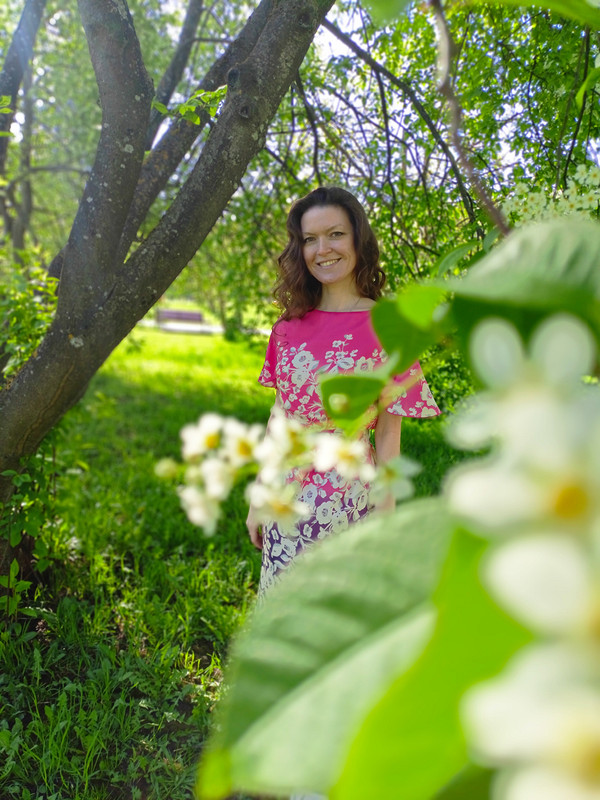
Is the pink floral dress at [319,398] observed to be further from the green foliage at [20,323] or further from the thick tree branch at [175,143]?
the green foliage at [20,323]

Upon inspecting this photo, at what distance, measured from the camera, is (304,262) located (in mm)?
2293

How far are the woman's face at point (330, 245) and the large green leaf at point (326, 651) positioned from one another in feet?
6.01

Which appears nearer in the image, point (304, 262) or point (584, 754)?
point (584, 754)

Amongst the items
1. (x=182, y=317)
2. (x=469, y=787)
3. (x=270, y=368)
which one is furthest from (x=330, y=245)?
(x=182, y=317)

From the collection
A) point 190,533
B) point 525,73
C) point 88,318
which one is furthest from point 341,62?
point 190,533

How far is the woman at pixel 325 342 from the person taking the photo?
2.05 meters

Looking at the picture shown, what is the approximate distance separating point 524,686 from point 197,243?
1.80m

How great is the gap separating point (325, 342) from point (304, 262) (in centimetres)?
36

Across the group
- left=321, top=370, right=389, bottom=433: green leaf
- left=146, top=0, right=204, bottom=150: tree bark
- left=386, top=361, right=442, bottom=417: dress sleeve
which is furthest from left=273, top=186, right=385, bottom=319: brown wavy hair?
left=321, top=370, right=389, bottom=433: green leaf

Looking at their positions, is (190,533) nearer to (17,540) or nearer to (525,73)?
(17,540)

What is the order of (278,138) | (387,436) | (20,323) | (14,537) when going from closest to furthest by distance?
1. (387,436)
2. (14,537)
3. (20,323)
4. (278,138)

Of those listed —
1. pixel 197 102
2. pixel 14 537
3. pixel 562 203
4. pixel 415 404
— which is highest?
pixel 197 102

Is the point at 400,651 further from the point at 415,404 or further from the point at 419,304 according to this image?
the point at 415,404

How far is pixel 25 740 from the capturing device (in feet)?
6.46
